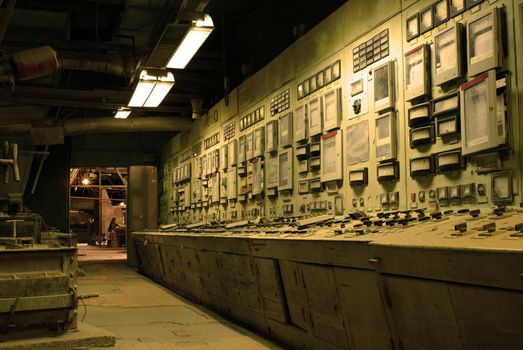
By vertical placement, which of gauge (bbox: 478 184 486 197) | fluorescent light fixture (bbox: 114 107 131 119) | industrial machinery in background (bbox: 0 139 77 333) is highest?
fluorescent light fixture (bbox: 114 107 131 119)

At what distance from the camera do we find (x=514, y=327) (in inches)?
83.0

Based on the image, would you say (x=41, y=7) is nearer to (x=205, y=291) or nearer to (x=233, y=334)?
(x=205, y=291)

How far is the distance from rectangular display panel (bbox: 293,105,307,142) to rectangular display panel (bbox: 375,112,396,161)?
4.24 feet

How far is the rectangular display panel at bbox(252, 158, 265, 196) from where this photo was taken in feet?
22.0

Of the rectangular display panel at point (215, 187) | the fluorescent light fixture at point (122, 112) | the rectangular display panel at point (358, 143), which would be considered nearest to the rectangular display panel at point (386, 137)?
the rectangular display panel at point (358, 143)

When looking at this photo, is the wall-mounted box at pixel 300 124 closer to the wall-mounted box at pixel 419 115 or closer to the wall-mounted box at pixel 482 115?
the wall-mounted box at pixel 419 115

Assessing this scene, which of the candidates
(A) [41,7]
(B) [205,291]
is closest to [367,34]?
(B) [205,291]

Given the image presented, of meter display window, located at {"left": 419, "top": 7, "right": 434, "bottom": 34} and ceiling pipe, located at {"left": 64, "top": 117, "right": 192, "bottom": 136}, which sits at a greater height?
ceiling pipe, located at {"left": 64, "top": 117, "right": 192, "bottom": 136}

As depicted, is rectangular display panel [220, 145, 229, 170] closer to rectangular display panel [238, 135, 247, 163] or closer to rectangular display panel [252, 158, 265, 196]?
rectangular display panel [238, 135, 247, 163]

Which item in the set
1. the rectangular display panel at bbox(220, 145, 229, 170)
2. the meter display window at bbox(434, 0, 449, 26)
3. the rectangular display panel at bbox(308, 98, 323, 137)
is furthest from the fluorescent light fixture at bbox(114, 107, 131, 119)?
the meter display window at bbox(434, 0, 449, 26)

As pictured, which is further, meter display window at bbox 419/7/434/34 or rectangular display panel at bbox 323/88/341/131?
rectangular display panel at bbox 323/88/341/131

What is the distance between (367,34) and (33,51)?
4185 millimetres

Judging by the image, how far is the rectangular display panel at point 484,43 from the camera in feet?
10.4

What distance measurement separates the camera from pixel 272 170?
639 centimetres
